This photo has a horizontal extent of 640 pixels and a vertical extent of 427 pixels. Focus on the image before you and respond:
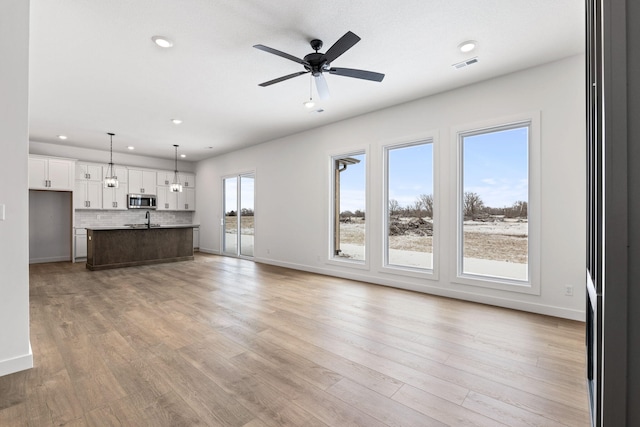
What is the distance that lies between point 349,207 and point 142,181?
6566 mm

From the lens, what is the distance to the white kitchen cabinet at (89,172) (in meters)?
7.80

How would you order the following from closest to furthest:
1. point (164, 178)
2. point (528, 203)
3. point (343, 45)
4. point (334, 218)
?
point (343, 45) → point (528, 203) → point (334, 218) → point (164, 178)

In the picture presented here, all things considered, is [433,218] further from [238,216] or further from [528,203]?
[238,216]

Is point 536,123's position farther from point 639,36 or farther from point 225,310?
point 225,310

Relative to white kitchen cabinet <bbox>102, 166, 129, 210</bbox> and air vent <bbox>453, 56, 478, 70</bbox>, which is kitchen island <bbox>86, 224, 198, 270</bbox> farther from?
air vent <bbox>453, 56, 478, 70</bbox>

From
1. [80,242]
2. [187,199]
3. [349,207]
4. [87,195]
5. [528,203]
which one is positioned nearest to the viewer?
[528,203]

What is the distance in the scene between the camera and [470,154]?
4.33m

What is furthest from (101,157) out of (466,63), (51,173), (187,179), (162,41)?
(466,63)

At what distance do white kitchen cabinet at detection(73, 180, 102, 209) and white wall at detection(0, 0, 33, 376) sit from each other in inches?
261

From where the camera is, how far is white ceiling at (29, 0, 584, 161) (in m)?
2.66

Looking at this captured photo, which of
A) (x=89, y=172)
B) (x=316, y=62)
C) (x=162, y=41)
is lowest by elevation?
(x=89, y=172)

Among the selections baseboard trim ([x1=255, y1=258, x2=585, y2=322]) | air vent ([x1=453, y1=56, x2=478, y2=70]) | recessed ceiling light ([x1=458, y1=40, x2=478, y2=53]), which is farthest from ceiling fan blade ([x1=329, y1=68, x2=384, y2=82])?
baseboard trim ([x1=255, y1=258, x2=585, y2=322])

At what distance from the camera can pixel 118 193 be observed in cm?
844

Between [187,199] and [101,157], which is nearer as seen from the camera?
[101,157]
